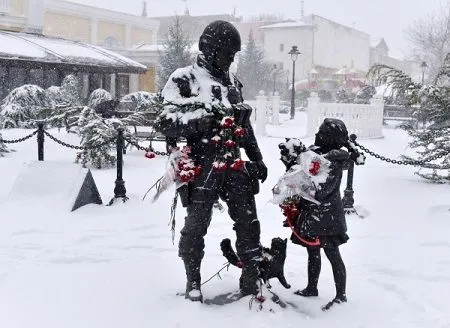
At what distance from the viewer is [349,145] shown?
3.67 m

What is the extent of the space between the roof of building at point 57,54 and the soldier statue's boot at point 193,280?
13.5 metres

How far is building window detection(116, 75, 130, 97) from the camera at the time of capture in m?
22.4

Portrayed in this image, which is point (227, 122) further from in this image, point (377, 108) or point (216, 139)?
point (377, 108)

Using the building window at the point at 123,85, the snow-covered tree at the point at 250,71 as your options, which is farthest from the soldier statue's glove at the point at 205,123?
the snow-covered tree at the point at 250,71

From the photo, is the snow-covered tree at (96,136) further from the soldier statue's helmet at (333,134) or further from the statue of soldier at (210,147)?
the soldier statue's helmet at (333,134)

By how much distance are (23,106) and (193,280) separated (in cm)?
1007

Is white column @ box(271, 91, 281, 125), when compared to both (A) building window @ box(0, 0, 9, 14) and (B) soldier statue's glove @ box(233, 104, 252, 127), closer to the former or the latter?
(A) building window @ box(0, 0, 9, 14)

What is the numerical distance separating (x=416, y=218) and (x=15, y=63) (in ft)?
43.9

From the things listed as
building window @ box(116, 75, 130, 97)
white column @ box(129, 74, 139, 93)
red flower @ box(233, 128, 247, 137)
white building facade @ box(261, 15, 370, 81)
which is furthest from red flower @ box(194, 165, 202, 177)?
white building facade @ box(261, 15, 370, 81)

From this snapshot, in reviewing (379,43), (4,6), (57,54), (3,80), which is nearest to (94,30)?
(4,6)

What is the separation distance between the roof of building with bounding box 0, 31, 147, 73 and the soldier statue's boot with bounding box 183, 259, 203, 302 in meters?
13.5

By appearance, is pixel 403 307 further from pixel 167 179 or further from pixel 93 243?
pixel 93 243

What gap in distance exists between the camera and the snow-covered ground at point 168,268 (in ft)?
11.5

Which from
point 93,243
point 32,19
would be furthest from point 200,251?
point 32,19
